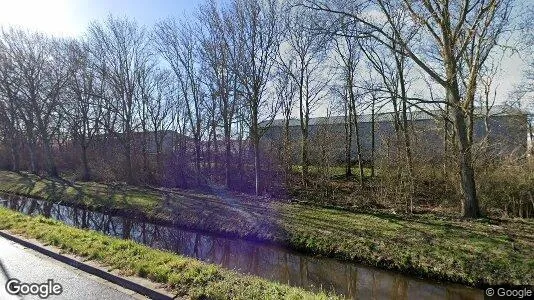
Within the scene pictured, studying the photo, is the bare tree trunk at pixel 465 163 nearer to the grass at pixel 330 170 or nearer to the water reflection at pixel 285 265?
the water reflection at pixel 285 265

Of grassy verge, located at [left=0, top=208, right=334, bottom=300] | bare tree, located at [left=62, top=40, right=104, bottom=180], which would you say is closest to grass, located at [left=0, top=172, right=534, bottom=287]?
grassy verge, located at [left=0, top=208, right=334, bottom=300]

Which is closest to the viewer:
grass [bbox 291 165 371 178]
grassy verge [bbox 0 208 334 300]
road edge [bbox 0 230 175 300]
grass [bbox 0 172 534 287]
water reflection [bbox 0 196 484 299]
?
grassy verge [bbox 0 208 334 300]

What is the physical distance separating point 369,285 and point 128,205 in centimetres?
1202

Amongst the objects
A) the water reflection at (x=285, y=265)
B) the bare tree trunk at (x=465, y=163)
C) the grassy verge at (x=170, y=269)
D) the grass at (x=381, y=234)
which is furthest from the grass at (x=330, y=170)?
the grassy verge at (x=170, y=269)

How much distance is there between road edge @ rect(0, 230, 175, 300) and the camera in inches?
214

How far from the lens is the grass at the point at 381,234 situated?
7879 mm

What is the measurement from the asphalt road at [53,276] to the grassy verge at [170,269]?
1.45 feet

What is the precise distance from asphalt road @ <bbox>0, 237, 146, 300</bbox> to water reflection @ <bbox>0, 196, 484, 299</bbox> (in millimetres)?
3524

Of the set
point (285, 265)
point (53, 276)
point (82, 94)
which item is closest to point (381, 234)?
point (285, 265)

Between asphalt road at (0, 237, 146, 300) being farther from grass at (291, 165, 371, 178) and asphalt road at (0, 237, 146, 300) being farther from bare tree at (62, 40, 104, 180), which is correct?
bare tree at (62, 40, 104, 180)

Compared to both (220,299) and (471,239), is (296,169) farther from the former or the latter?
(220,299)

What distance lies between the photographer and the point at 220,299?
5.12 m

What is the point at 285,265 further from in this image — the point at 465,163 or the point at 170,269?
the point at 465,163

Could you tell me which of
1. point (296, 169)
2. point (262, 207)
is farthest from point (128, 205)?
point (296, 169)
